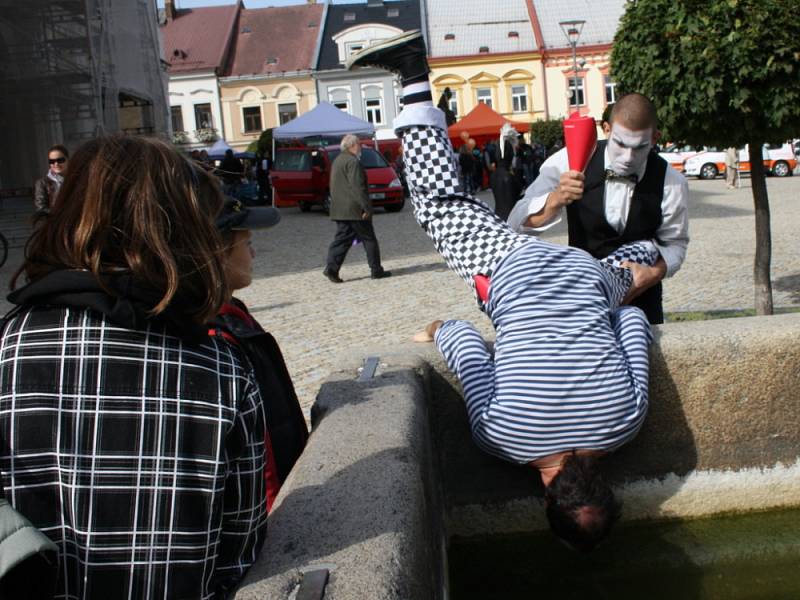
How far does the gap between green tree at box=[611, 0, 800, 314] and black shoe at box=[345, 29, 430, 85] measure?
2.58 m

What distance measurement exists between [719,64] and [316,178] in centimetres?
1984

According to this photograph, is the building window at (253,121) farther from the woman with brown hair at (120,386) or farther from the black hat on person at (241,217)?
the woman with brown hair at (120,386)

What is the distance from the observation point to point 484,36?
5406 cm

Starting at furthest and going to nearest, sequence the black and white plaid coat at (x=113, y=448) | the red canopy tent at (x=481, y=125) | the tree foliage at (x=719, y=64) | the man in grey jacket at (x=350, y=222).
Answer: the red canopy tent at (x=481, y=125)
the man in grey jacket at (x=350, y=222)
the tree foliage at (x=719, y=64)
the black and white plaid coat at (x=113, y=448)

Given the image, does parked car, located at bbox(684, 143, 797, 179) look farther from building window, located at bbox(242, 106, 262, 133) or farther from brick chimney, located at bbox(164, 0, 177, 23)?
brick chimney, located at bbox(164, 0, 177, 23)

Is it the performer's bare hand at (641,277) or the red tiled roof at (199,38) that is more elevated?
the red tiled roof at (199,38)

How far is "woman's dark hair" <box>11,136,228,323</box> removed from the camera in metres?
1.85

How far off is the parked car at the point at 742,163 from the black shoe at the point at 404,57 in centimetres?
2644

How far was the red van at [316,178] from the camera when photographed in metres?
24.2

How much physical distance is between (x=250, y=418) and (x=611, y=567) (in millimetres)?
1936

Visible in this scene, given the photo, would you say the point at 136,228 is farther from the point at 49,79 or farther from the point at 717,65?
the point at 49,79

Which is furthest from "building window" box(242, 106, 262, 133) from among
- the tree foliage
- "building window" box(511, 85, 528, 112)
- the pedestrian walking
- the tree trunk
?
the tree foliage

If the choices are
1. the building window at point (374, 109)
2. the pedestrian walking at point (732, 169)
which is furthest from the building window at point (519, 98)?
the pedestrian walking at point (732, 169)

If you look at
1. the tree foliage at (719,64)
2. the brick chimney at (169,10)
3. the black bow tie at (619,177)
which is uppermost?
the brick chimney at (169,10)
